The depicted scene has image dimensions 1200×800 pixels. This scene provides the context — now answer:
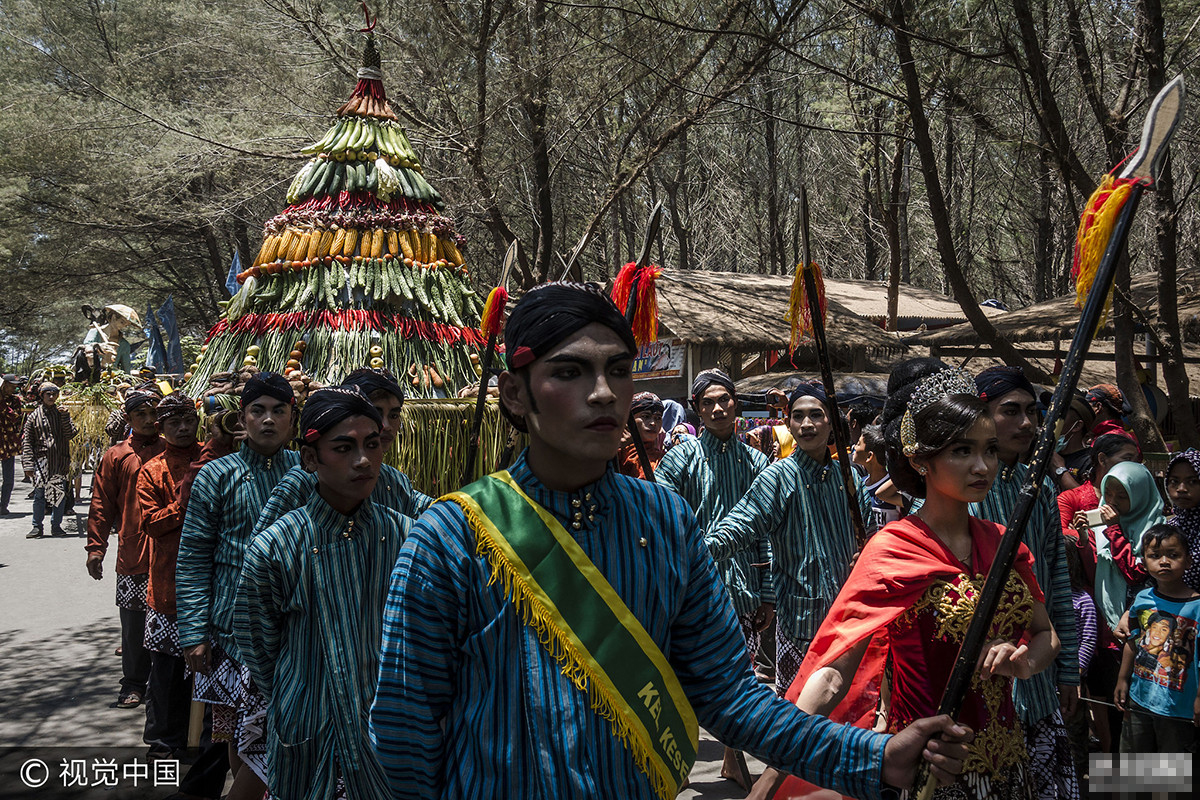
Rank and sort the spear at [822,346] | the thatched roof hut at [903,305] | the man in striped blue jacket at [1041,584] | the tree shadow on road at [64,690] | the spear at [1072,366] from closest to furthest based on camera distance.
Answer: the spear at [1072,366]
the man in striped blue jacket at [1041,584]
the spear at [822,346]
the tree shadow on road at [64,690]
the thatched roof hut at [903,305]

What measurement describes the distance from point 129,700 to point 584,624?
19.4ft

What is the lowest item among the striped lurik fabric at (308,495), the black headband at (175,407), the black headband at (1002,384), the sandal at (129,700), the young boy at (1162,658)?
the sandal at (129,700)

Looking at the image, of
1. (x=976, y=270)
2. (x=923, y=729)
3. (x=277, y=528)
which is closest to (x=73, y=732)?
(x=277, y=528)

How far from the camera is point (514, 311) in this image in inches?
83.0

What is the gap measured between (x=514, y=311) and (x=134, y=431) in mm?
5606

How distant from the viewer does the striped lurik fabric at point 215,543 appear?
176 inches

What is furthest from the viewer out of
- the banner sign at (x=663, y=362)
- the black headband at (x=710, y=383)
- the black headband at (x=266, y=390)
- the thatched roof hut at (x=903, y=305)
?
the thatched roof hut at (x=903, y=305)

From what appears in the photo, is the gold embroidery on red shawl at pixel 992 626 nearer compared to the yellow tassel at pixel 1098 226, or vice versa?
the yellow tassel at pixel 1098 226

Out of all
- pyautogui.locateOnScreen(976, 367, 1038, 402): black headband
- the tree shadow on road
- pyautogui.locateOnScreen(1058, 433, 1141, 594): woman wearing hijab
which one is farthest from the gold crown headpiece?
the tree shadow on road

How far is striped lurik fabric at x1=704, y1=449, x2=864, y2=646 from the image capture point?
5000 mm

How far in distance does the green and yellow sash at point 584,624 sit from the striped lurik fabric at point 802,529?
3.02 meters

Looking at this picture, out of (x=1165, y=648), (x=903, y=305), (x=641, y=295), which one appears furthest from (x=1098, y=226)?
(x=903, y=305)

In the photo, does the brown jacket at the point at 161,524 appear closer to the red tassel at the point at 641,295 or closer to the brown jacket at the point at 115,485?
the brown jacket at the point at 115,485

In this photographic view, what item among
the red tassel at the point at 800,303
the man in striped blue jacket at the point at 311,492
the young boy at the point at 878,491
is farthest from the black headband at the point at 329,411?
the young boy at the point at 878,491
